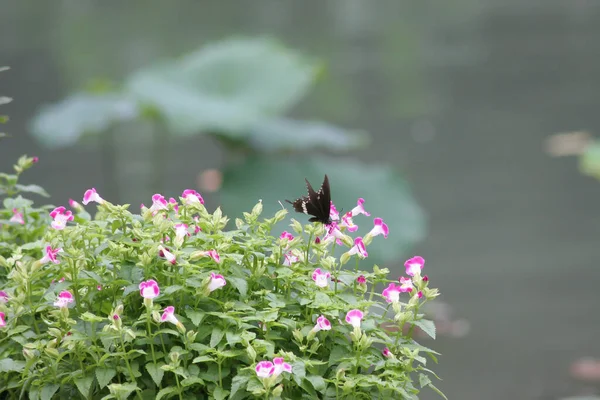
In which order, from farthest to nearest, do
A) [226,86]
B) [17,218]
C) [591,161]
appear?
[591,161] < [226,86] < [17,218]

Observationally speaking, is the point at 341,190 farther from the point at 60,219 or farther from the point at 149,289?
the point at 149,289

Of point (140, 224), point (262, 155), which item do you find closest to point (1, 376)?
point (140, 224)

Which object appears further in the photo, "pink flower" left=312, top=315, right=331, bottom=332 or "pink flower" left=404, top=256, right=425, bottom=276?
"pink flower" left=404, top=256, right=425, bottom=276

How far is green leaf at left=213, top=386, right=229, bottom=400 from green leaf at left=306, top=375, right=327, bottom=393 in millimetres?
120

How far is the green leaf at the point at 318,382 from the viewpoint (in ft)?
4.26

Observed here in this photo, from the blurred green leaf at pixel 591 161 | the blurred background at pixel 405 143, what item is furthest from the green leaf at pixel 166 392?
the blurred green leaf at pixel 591 161

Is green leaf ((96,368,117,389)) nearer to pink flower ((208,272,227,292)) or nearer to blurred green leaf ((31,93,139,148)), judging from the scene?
pink flower ((208,272,227,292))

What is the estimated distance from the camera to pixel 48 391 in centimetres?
136

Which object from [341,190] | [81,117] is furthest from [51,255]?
[81,117]

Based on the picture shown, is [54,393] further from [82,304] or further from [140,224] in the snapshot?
[140,224]

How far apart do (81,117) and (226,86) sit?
2.52ft

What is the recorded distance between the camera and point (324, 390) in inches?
51.6

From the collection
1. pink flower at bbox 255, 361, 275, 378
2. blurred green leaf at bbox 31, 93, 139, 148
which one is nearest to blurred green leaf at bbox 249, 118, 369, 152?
blurred green leaf at bbox 31, 93, 139, 148

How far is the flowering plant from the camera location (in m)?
1.31
